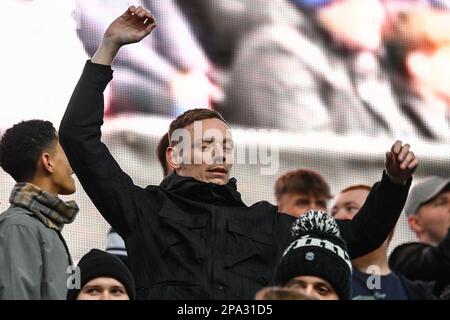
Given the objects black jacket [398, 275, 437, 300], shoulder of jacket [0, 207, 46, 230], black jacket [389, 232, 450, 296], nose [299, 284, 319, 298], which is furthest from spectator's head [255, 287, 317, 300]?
black jacket [389, 232, 450, 296]

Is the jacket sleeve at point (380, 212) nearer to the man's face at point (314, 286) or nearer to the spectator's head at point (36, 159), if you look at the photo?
the man's face at point (314, 286)

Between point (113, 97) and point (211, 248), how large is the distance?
8.85ft

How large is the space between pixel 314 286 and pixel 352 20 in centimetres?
371

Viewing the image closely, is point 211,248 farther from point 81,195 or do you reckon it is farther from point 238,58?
point 238,58

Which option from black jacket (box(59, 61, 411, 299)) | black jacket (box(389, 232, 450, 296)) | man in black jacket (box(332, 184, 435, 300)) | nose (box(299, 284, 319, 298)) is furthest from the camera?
black jacket (box(389, 232, 450, 296))

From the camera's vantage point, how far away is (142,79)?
253 inches

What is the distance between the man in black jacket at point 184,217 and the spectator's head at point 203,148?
0.04 m

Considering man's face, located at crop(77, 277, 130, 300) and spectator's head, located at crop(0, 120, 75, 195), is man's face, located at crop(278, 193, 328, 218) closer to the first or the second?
spectator's head, located at crop(0, 120, 75, 195)

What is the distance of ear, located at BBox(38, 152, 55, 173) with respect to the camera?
4145mm

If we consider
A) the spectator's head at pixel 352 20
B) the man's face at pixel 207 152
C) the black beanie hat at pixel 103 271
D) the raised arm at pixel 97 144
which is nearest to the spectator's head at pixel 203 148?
the man's face at pixel 207 152

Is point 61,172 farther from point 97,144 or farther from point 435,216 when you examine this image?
point 435,216

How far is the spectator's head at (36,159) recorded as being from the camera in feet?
13.6

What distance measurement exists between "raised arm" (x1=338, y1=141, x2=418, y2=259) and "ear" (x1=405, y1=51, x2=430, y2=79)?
3.43 metres

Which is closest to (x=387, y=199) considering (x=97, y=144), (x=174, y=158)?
(x=174, y=158)
